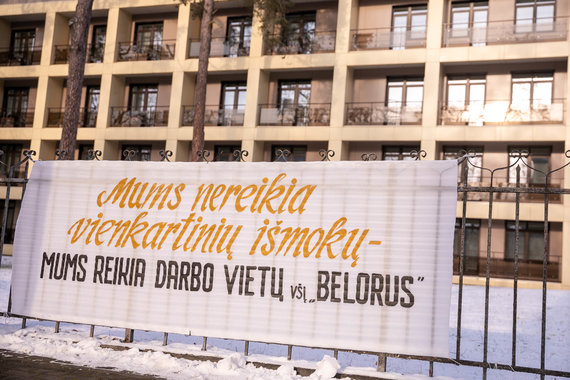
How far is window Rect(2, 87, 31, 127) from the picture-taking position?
3164 centimetres

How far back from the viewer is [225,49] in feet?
89.1

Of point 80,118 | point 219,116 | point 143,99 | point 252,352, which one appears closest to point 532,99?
point 219,116

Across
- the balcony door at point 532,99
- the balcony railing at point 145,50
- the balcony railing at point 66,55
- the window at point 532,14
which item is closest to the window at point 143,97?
the balcony railing at point 145,50

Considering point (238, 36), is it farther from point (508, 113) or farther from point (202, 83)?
point (508, 113)

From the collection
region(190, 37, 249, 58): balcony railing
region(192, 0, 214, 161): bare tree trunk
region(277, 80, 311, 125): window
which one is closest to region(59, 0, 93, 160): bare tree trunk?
region(192, 0, 214, 161): bare tree trunk

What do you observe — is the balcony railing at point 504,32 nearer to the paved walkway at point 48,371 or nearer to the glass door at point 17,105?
the paved walkway at point 48,371

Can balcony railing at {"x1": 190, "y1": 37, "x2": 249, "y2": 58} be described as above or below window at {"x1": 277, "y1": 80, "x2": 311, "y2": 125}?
above

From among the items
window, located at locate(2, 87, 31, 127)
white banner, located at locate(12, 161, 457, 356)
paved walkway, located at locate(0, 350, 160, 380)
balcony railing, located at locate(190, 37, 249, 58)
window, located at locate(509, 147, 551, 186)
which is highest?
balcony railing, located at locate(190, 37, 249, 58)

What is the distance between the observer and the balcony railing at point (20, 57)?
31375 mm

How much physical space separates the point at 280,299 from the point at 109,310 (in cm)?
237

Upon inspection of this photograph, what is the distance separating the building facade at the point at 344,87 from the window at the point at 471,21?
68 mm

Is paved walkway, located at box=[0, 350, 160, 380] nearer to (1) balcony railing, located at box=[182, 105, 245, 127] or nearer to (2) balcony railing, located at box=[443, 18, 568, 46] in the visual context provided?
(1) balcony railing, located at box=[182, 105, 245, 127]

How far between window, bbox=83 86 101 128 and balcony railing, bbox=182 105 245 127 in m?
6.41

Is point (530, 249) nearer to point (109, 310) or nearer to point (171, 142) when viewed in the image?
point (171, 142)
